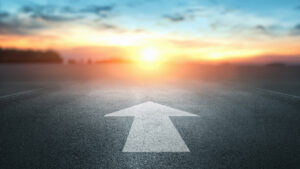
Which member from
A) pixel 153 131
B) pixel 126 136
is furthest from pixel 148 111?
pixel 126 136

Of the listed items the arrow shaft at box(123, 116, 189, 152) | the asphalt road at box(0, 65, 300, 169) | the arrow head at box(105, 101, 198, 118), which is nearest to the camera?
the asphalt road at box(0, 65, 300, 169)

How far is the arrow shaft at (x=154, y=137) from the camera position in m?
3.99

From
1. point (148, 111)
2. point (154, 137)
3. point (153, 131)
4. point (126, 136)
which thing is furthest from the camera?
point (148, 111)

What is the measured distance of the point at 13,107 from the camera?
24.9 ft

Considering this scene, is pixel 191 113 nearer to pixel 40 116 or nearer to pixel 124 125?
pixel 124 125

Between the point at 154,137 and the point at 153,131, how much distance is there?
0.37m

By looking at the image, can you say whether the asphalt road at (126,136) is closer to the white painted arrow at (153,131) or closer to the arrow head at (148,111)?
the white painted arrow at (153,131)

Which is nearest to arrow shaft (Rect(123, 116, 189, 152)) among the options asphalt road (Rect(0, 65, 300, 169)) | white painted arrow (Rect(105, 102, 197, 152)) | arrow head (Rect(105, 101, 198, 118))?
white painted arrow (Rect(105, 102, 197, 152))

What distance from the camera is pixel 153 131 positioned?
490 cm

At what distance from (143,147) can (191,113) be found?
305cm

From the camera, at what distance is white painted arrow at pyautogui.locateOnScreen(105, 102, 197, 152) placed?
4035 mm

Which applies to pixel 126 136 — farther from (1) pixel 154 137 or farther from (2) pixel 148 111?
(2) pixel 148 111

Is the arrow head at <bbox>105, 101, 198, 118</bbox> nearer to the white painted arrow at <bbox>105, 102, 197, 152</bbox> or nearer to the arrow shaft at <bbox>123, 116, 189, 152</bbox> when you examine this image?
the white painted arrow at <bbox>105, 102, 197, 152</bbox>

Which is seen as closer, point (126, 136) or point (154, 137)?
point (154, 137)
